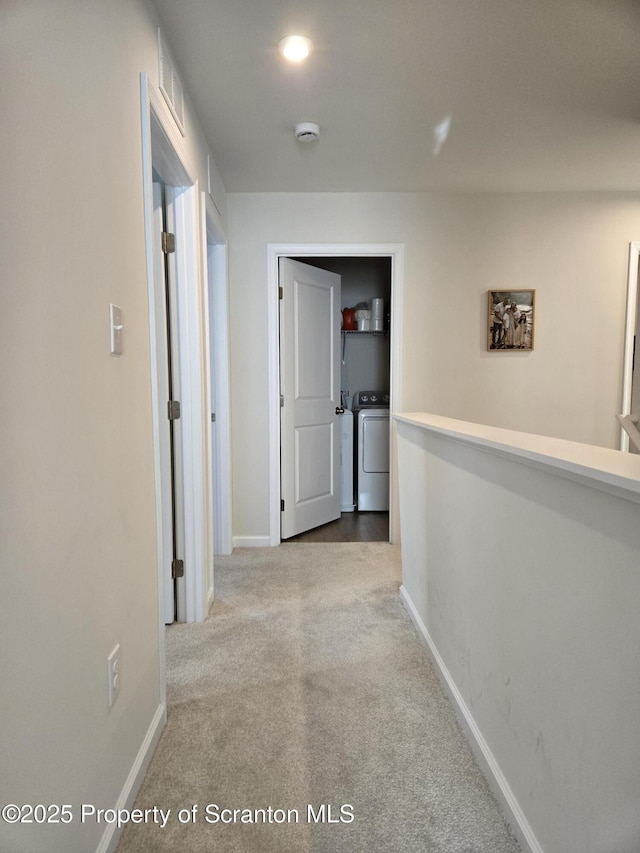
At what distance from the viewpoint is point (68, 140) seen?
1.01 meters

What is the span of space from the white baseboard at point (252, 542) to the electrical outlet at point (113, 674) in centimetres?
229

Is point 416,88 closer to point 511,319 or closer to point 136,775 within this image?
point 511,319

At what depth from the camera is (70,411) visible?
1014mm

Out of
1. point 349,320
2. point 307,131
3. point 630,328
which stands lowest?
point 630,328

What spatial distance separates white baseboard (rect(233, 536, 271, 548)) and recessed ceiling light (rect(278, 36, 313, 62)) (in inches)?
106

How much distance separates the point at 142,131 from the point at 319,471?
9.19 feet

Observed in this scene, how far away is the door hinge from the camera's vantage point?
7.34 ft

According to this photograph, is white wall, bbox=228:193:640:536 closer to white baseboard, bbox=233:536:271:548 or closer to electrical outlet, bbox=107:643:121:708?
white baseboard, bbox=233:536:271:548

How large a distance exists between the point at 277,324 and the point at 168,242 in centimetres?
132

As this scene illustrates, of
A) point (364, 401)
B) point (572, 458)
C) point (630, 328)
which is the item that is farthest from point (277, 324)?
point (572, 458)

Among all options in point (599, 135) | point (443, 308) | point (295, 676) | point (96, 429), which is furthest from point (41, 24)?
point (443, 308)

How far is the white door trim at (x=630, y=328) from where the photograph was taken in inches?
139

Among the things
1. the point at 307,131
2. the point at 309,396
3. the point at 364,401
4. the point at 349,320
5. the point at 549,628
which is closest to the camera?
the point at 549,628

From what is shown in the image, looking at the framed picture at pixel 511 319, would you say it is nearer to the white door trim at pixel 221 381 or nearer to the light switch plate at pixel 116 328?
the white door trim at pixel 221 381
